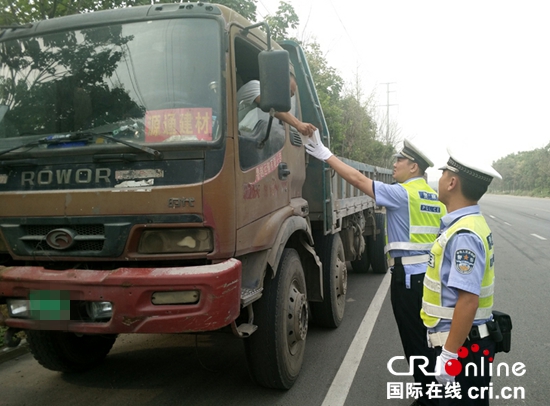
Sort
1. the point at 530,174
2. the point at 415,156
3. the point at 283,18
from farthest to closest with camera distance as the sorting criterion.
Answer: the point at 530,174 → the point at 283,18 → the point at 415,156

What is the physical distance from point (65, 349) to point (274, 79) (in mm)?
2773

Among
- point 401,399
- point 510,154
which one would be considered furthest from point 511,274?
point 510,154

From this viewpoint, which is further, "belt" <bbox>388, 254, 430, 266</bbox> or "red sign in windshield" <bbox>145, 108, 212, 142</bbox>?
"belt" <bbox>388, 254, 430, 266</bbox>

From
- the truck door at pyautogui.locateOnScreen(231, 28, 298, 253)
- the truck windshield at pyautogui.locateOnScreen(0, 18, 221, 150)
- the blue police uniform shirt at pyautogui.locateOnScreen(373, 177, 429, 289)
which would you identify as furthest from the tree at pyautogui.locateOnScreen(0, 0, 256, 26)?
the blue police uniform shirt at pyautogui.locateOnScreen(373, 177, 429, 289)

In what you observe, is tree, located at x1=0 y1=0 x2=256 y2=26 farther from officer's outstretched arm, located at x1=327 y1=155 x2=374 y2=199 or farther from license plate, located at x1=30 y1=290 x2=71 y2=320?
officer's outstretched arm, located at x1=327 y1=155 x2=374 y2=199

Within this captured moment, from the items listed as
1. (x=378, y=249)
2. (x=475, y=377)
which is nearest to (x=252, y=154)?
(x=475, y=377)

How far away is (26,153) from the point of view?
305 centimetres

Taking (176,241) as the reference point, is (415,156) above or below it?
above

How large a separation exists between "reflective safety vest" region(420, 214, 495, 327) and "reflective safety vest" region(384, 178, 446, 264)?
0.86m

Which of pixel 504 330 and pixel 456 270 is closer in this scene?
pixel 456 270

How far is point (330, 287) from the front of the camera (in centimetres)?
505

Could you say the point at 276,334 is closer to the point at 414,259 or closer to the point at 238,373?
the point at 238,373

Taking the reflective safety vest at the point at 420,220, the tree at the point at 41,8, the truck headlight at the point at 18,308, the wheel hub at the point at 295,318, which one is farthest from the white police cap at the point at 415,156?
the tree at the point at 41,8

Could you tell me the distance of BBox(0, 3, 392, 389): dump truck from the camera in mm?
2799
